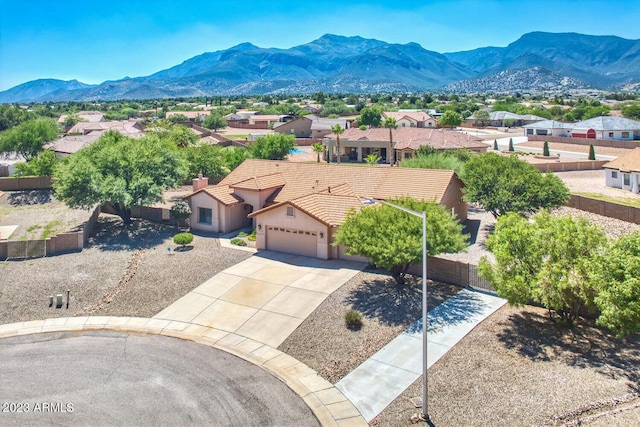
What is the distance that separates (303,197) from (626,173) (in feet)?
121

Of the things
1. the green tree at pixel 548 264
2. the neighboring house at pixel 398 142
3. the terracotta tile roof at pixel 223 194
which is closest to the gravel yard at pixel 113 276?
the terracotta tile roof at pixel 223 194

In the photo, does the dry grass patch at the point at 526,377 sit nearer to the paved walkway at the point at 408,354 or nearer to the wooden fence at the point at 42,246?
the paved walkway at the point at 408,354

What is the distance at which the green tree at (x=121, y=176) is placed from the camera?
3822 cm

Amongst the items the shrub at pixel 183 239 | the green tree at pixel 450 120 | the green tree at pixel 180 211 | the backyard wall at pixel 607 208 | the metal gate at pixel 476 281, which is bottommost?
the metal gate at pixel 476 281

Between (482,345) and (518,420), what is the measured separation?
5.19 metres

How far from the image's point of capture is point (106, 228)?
135 ft

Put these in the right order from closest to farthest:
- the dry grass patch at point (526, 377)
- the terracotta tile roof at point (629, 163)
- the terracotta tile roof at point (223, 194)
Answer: the dry grass patch at point (526, 377), the terracotta tile roof at point (223, 194), the terracotta tile roof at point (629, 163)

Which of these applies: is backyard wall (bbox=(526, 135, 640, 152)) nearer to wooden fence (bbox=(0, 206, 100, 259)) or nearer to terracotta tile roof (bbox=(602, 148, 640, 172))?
terracotta tile roof (bbox=(602, 148, 640, 172))

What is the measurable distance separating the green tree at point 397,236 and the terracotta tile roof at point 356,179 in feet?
27.9

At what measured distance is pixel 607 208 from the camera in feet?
140

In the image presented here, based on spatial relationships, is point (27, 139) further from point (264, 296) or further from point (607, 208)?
point (607, 208)

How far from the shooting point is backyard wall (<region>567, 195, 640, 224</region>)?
4025 cm

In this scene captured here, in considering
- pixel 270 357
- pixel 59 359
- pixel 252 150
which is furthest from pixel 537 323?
pixel 252 150

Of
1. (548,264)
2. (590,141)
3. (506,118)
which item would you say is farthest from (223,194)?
(506,118)
